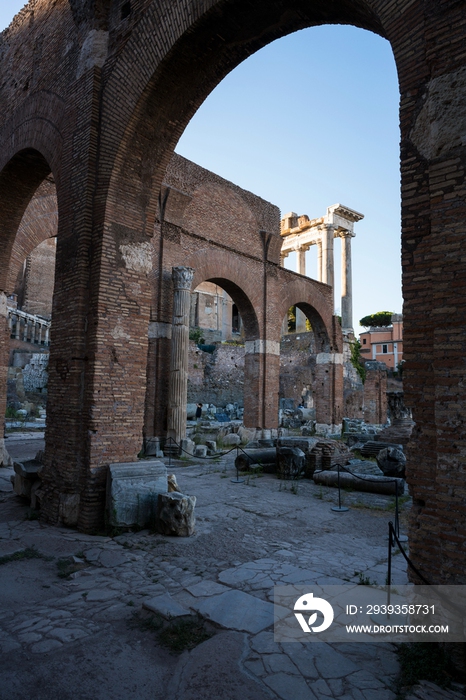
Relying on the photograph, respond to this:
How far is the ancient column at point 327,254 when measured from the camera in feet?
95.6

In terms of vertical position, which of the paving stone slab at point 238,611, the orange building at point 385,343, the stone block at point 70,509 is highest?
the orange building at point 385,343

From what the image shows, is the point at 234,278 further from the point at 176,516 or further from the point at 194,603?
the point at 194,603

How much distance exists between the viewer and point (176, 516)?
5441mm

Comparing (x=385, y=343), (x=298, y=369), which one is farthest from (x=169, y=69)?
(x=385, y=343)

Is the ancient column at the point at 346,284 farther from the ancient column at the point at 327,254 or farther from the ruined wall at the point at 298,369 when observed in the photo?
the ruined wall at the point at 298,369

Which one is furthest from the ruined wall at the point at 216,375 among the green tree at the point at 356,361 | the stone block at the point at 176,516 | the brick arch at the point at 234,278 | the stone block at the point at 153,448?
the stone block at the point at 176,516

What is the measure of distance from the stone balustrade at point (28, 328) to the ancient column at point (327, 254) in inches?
662

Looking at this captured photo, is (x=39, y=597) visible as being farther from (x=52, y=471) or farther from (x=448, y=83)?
(x=448, y=83)

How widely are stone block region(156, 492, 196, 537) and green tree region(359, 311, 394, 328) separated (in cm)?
5382

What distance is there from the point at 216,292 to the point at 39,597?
113 ft

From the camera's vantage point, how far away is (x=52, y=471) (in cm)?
623

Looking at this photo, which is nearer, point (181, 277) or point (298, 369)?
point (181, 277)

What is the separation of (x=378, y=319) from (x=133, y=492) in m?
55.3

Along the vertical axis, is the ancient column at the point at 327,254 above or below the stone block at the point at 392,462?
above
